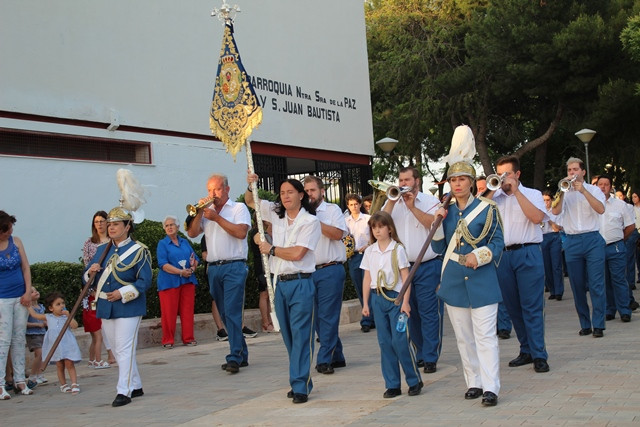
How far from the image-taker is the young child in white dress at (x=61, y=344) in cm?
913

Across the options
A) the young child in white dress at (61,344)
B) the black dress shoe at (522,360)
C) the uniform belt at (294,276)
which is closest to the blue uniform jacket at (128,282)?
the young child in white dress at (61,344)

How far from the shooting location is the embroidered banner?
9.84 m

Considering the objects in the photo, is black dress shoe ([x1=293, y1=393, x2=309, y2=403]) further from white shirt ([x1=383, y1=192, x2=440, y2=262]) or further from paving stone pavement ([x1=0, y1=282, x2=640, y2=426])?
white shirt ([x1=383, y1=192, x2=440, y2=262])

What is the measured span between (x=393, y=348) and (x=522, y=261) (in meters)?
1.93

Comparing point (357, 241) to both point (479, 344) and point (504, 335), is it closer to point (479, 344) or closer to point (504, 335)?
point (504, 335)

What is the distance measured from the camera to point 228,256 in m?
9.63

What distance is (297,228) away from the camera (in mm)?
7992

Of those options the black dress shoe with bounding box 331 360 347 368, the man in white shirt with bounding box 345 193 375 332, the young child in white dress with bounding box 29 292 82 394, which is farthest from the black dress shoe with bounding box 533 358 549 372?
the man in white shirt with bounding box 345 193 375 332

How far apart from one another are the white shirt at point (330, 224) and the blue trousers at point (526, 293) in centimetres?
174

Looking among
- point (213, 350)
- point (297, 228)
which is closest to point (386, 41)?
point (213, 350)

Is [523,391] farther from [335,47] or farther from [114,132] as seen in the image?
[335,47]

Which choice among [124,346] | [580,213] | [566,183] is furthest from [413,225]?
[124,346]

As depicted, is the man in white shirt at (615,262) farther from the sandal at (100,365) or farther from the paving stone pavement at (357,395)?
the sandal at (100,365)

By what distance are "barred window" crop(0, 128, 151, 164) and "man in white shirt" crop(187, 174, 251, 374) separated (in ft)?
20.0
